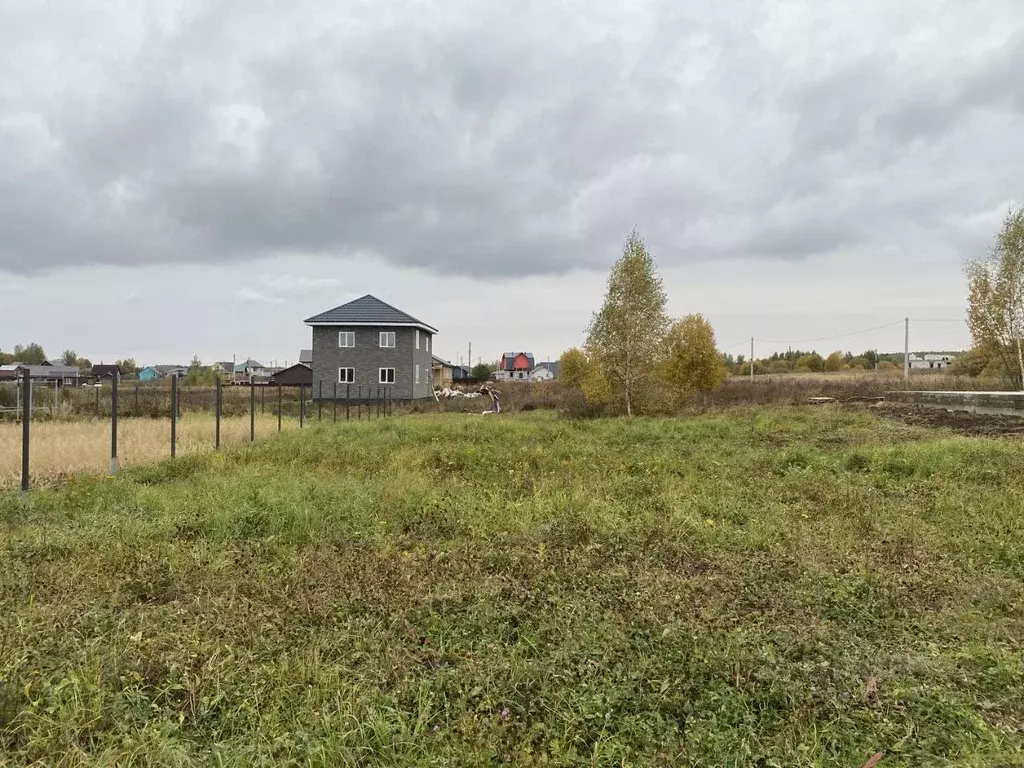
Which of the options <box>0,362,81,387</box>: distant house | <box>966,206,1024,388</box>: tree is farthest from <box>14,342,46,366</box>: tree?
<box>966,206,1024,388</box>: tree

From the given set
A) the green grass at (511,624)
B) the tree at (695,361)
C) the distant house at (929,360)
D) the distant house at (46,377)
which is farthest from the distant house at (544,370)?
the green grass at (511,624)

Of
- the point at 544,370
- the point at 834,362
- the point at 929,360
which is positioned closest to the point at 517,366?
the point at 544,370

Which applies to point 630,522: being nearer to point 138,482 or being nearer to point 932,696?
point 932,696

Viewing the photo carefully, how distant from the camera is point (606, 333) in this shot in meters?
18.6

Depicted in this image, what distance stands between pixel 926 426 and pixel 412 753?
554 inches

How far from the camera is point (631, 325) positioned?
18.3 m

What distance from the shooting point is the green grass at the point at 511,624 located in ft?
7.95

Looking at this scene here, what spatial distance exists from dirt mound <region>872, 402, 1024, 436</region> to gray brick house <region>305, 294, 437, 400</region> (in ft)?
67.2

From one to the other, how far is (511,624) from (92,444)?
9.98 metres

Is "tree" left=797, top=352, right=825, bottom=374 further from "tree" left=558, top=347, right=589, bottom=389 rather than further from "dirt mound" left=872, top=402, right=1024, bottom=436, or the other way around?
"dirt mound" left=872, top=402, right=1024, bottom=436

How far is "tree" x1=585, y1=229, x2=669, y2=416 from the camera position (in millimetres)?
18219

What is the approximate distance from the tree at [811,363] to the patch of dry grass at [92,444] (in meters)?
58.9

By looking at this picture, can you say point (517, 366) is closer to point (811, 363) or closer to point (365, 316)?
point (811, 363)

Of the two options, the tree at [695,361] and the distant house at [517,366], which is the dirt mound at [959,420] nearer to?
the tree at [695,361]
